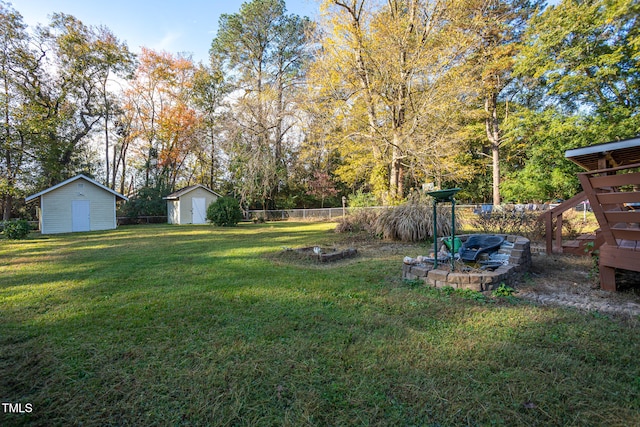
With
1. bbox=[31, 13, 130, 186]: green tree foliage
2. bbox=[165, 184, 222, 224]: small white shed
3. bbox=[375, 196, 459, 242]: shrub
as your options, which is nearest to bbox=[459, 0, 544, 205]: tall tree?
bbox=[375, 196, 459, 242]: shrub

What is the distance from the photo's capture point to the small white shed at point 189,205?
67.6 ft

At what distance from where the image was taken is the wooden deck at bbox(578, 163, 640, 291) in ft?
9.64

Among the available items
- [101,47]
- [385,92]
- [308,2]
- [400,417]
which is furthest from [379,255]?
[101,47]

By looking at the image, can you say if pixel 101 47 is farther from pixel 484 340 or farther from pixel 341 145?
pixel 484 340

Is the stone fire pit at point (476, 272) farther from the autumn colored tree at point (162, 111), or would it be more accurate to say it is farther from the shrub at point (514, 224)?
the autumn colored tree at point (162, 111)

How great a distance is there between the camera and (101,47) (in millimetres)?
21000

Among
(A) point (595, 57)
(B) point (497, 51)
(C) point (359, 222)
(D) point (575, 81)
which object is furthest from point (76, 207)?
(A) point (595, 57)

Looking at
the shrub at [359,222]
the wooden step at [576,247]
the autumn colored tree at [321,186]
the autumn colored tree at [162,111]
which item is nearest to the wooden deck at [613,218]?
the wooden step at [576,247]

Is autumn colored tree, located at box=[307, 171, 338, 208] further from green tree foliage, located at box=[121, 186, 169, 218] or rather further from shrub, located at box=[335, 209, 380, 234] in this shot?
green tree foliage, located at box=[121, 186, 169, 218]

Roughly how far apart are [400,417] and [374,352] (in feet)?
2.13

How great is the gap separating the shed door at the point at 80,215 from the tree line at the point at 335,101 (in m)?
4.31

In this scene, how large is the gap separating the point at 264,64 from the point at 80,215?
16.7 m

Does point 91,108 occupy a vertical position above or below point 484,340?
above

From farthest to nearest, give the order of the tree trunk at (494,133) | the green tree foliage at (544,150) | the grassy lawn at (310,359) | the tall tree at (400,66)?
the tree trunk at (494,133) < the green tree foliage at (544,150) < the tall tree at (400,66) < the grassy lawn at (310,359)
